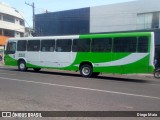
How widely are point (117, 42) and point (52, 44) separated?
536cm

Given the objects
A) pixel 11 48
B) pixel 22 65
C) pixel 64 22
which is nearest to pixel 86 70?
pixel 22 65

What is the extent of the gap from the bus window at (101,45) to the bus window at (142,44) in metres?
1.95

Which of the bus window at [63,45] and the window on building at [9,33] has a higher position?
the window on building at [9,33]

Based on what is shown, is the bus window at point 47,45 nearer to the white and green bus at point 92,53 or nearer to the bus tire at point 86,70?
the white and green bus at point 92,53

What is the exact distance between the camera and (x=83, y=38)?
701 inches

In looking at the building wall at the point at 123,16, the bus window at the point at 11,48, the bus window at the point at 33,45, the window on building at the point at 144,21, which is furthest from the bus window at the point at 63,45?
the window on building at the point at 144,21

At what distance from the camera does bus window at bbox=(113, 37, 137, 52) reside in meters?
15.9

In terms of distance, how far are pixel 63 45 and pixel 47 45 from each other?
5.36ft

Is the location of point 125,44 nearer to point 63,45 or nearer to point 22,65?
point 63,45

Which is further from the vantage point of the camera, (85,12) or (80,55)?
(85,12)

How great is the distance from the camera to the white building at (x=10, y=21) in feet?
186

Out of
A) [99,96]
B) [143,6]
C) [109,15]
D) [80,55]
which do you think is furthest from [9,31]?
[99,96]

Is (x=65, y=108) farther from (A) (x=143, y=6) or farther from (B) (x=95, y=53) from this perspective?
(A) (x=143, y=6)

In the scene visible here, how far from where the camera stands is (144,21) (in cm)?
2712
